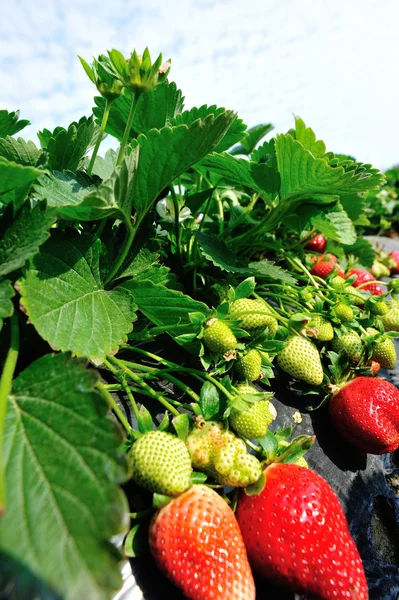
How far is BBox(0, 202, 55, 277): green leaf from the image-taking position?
46 cm

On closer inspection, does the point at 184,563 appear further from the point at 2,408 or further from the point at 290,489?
the point at 2,408

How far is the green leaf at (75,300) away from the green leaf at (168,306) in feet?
0.09

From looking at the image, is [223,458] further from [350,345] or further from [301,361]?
[350,345]

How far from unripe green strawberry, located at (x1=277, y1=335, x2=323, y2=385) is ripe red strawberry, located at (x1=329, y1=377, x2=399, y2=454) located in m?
0.07

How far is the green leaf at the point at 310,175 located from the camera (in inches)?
28.4

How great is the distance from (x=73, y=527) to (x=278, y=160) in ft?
2.19

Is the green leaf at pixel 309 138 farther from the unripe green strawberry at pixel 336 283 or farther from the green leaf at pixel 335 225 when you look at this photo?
the unripe green strawberry at pixel 336 283

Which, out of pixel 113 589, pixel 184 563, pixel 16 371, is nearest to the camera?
pixel 113 589

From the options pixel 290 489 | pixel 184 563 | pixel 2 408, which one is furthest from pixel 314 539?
pixel 2 408

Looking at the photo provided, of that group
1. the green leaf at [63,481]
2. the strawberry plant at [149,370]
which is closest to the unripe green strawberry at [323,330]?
the strawberry plant at [149,370]

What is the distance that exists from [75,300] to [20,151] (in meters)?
0.27

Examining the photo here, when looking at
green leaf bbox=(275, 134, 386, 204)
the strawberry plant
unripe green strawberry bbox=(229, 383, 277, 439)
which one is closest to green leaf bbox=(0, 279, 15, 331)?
the strawberry plant

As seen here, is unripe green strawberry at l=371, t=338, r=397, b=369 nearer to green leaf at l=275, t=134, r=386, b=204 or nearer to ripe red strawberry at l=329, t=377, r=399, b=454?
ripe red strawberry at l=329, t=377, r=399, b=454

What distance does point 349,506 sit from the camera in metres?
0.71
